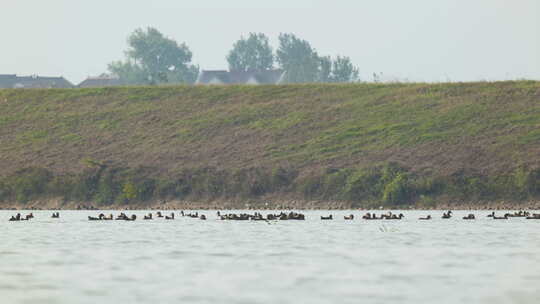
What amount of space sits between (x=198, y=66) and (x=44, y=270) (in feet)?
535

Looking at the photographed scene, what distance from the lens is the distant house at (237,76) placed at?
181 metres

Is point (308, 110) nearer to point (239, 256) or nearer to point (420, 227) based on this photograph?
point (420, 227)

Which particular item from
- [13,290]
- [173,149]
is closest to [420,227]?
[13,290]

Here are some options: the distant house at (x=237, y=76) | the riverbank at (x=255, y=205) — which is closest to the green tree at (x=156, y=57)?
the distant house at (x=237, y=76)

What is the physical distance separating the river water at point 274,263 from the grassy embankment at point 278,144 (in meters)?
20.9

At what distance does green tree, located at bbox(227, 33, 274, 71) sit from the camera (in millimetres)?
194125

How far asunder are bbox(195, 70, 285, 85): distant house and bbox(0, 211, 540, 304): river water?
140 metres

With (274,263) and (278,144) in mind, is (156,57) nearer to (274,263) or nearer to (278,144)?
(278,144)

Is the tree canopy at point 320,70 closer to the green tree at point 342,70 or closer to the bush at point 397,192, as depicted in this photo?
the green tree at point 342,70

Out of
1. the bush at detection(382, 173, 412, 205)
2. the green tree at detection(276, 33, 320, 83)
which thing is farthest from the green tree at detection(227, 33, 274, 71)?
the bush at detection(382, 173, 412, 205)

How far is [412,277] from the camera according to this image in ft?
73.8

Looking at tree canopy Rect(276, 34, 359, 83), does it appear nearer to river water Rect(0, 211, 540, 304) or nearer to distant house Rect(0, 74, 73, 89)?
distant house Rect(0, 74, 73, 89)

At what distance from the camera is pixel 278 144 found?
240 feet

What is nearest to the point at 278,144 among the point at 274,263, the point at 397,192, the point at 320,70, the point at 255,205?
the point at 255,205
